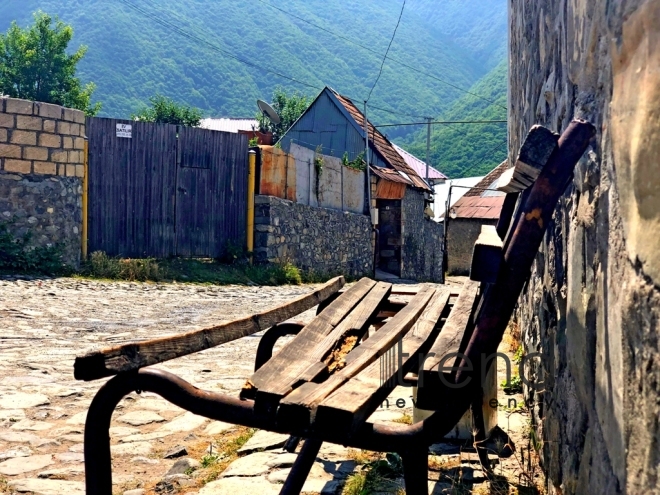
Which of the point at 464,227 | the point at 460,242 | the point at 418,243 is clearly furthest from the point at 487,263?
the point at 460,242

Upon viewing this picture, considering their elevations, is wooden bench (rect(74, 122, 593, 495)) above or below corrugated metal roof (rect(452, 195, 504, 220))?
below

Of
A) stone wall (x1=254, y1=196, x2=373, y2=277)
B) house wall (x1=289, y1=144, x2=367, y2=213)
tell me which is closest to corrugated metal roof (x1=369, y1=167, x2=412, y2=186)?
house wall (x1=289, y1=144, x2=367, y2=213)

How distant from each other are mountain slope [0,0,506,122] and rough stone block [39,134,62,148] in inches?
2788

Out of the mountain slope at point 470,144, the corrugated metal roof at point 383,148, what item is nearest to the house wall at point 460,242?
the corrugated metal roof at point 383,148

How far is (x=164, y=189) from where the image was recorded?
11.5 metres

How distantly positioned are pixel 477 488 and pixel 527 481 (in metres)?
0.25

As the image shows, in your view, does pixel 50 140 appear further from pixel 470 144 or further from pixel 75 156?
pixel 470 144

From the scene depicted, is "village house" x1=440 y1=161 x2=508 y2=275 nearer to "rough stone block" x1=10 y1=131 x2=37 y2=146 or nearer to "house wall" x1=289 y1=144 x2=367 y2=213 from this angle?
"house wall" x1=289 y1=144 x2=367 y2=213

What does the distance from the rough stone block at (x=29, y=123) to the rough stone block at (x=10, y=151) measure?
0.91 ft

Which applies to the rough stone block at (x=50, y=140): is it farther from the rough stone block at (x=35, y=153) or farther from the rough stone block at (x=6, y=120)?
the rough stone block at (x=6, y=120)

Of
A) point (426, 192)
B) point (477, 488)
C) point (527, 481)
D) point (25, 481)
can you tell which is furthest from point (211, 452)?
point (426, 192)

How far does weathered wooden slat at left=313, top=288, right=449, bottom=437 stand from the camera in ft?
4.87

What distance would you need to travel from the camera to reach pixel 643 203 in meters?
1.02

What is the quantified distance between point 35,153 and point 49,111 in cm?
62
